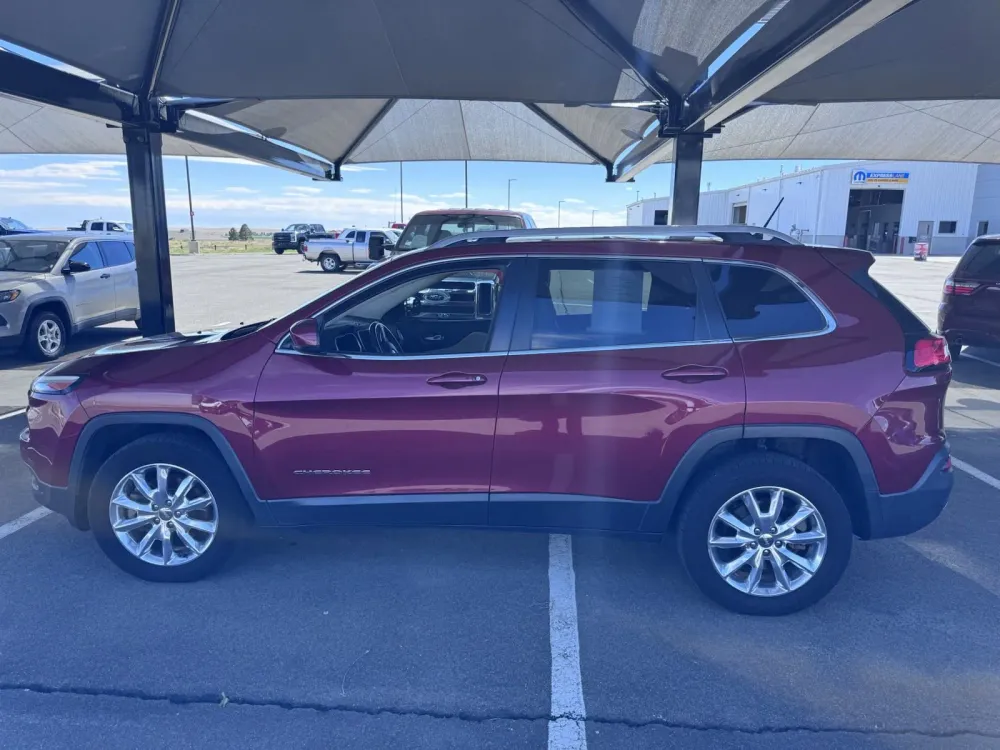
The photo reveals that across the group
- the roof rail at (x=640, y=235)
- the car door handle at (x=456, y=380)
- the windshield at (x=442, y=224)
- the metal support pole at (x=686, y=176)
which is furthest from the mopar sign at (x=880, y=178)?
the car door handle at (x=456, y=380)

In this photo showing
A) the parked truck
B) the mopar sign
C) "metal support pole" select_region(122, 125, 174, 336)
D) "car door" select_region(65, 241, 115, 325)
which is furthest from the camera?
the mopar sign

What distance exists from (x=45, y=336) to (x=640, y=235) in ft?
30.3

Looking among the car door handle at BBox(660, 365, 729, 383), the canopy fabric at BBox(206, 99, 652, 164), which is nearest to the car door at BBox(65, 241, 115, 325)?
the canopy fabric at BBox(206, 99, 652, 164)

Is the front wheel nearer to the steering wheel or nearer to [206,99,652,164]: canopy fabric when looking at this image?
[206,99,652,164]: canopy fabric

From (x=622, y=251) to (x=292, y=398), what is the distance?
1823 mm

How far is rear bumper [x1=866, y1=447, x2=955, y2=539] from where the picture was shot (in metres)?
3.32

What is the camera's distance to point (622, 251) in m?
3.51

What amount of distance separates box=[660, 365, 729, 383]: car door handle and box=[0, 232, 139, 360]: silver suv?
9241 millimetres

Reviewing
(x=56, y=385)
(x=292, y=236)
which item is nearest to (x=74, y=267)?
(x=56, y=385)

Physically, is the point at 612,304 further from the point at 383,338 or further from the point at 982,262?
the point at 982,262

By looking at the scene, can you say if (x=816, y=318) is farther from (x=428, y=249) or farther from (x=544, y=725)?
(x=544, y=725)

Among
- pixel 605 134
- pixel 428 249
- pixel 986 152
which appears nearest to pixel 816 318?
→ pixel 428 249

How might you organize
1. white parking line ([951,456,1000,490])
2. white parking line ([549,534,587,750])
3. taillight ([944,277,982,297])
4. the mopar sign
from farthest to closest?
the mopar sign < taillight ([944,277,982,297]) < white parking line ([951,456,1000,490]) < white parking line ([549,534,587,750])

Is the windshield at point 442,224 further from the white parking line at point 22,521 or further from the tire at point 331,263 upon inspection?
the tire at point 331,263
